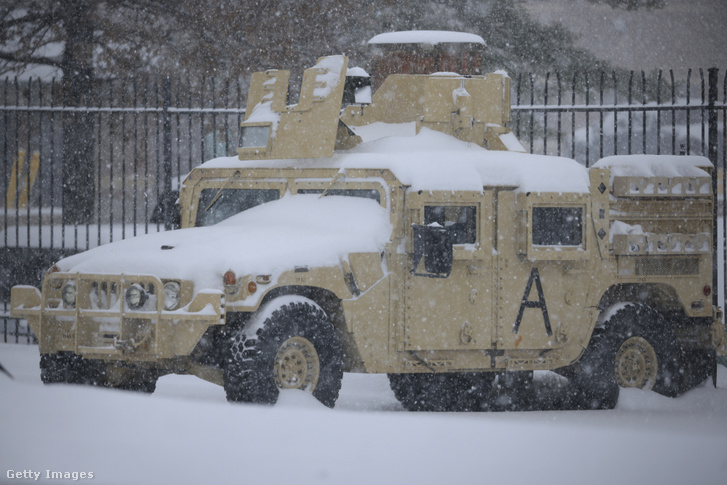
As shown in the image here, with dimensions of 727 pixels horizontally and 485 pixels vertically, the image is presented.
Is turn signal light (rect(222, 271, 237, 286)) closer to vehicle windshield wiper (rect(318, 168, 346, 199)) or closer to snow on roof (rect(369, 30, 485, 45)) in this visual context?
vehicle windshield wiper (rect(318, 168, 346, 199))

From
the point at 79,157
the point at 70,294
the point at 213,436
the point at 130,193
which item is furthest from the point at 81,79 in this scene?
the point at 213,436

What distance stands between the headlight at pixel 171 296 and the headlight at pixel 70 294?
793mm

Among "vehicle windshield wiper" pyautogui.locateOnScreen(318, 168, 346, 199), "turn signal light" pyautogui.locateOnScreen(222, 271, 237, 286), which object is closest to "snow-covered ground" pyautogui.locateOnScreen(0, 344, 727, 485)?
"turn signal light" pyautogui.locateOnScreen(222, 271, 237, 286)

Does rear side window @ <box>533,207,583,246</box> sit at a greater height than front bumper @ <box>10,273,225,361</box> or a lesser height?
greater

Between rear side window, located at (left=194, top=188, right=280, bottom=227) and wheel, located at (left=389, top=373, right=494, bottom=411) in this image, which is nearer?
rear side window, located at (left=194, top=188, right=280, bottom=227)

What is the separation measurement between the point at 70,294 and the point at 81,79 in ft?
32.7

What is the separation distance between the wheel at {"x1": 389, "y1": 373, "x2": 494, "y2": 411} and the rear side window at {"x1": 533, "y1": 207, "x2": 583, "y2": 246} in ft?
4.49

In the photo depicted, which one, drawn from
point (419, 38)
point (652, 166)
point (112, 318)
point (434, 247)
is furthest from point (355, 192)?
point (419, 38)

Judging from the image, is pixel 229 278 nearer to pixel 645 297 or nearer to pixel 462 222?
pixel 462 222

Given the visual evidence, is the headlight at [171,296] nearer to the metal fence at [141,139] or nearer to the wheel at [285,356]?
the wheel at [285,356]

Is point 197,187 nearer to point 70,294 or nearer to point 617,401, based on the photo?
point 70,294

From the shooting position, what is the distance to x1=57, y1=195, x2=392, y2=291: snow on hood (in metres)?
7.66

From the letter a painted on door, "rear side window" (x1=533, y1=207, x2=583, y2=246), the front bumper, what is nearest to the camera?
the front bumper

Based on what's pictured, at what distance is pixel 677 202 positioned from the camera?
9.94m
